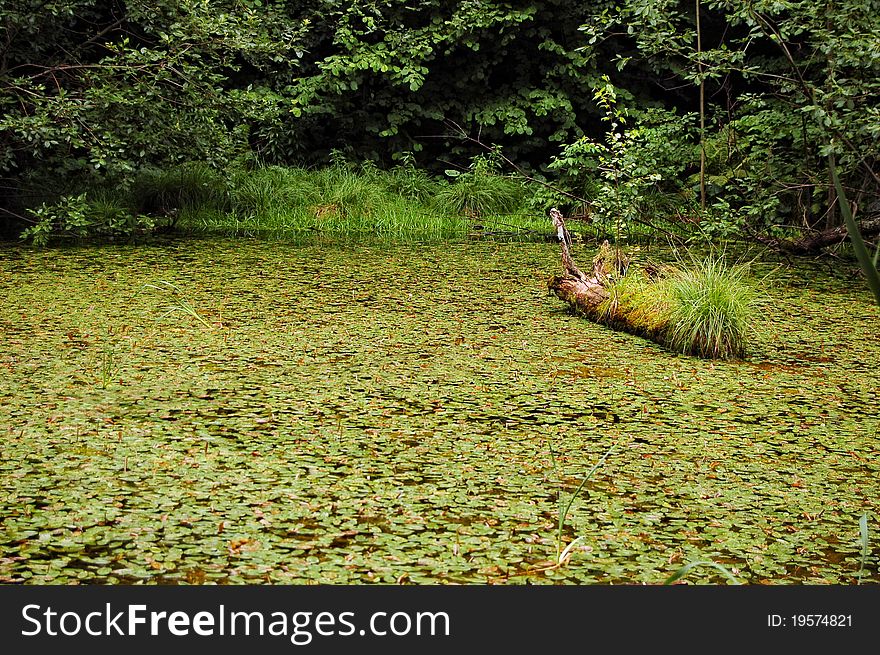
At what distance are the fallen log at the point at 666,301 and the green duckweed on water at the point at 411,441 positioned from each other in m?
0.11

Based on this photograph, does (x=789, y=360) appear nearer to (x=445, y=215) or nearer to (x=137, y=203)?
(x=445, y=215)

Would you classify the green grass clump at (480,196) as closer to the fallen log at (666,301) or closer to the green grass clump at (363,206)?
the green grass clump at (363,206)

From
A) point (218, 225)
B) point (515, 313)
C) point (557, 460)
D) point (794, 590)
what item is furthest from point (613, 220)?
point (794, 590)

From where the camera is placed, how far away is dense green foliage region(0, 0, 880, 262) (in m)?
5.89

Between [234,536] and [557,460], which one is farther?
[557,460]

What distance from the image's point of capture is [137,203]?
8.17 metres

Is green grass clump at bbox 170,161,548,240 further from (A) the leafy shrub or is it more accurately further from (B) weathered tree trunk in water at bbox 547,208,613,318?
(B) weathered tree trunk in water at bbox 547,208,613,318

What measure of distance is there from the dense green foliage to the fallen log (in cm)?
101

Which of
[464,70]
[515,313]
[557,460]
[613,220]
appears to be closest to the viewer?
[557,460]

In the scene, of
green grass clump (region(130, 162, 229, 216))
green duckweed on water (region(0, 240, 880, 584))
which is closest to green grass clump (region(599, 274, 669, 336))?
green duckweed on water (region(0, 240, 880, 584))

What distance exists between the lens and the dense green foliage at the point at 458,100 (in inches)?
232

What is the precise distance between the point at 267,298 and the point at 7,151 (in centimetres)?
258

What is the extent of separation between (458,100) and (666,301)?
621 centimetres

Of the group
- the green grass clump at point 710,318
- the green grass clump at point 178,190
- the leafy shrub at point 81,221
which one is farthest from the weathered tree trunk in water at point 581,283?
the green grass clump at point 178,190
